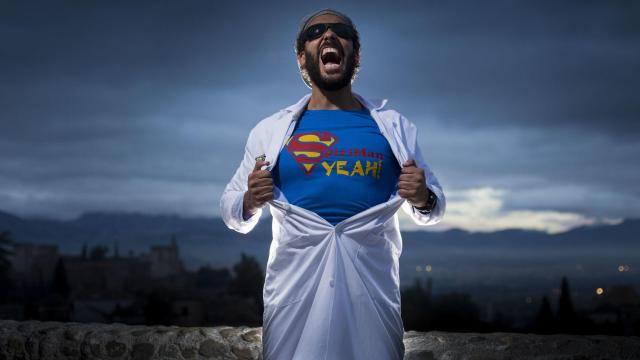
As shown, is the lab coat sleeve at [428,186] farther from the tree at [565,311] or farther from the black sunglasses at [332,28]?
the tree at [565,311]

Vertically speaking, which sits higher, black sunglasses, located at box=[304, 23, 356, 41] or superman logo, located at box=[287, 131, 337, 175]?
black sunglasses, located at box=[304, 23, 356, 41]

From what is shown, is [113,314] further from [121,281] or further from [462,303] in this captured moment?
[462,303]

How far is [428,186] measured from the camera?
8.52 ft

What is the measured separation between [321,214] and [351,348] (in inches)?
18.8

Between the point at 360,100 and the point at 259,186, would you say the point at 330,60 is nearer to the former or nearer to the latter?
the point at 360,100

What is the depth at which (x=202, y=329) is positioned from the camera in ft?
13.2

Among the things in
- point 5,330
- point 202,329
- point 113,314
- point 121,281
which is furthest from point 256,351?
point 121,281

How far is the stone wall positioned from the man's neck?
1.58 metres

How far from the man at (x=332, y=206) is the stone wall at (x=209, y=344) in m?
1.27

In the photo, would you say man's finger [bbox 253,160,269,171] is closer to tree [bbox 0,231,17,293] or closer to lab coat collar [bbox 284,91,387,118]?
lab coat collar [bbox 284,91,387,118]

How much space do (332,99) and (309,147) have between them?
275mm

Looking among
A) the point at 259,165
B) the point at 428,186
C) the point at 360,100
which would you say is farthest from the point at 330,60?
the point at 428,186

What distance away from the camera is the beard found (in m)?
2.63

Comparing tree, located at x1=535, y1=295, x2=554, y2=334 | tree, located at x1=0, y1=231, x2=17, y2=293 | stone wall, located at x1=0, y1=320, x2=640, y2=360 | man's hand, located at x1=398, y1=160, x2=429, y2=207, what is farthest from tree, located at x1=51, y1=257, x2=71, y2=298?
man's hand, located at x1=398, y1=160, x2=429, y2=207
